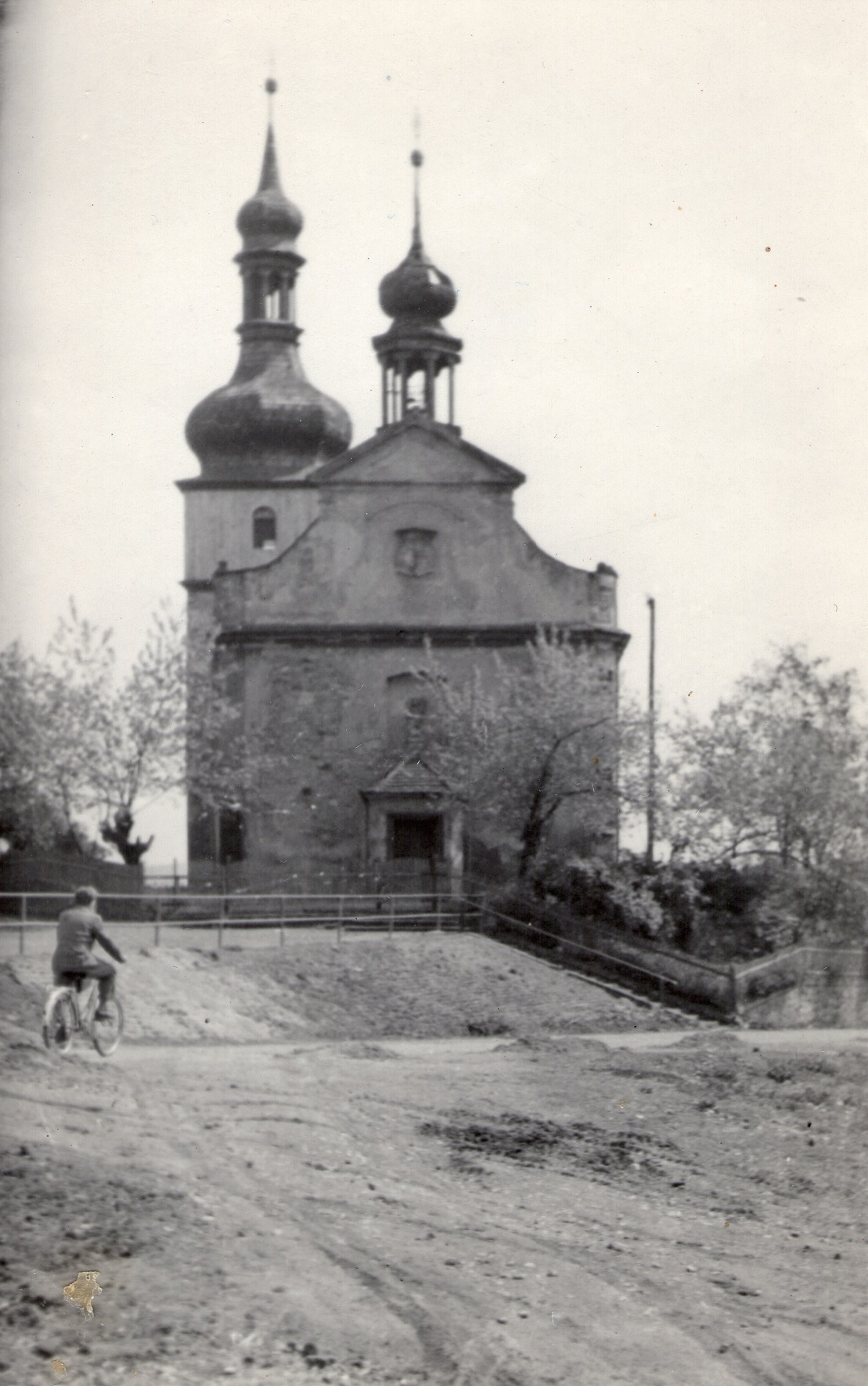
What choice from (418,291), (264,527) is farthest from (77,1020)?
(264,527)

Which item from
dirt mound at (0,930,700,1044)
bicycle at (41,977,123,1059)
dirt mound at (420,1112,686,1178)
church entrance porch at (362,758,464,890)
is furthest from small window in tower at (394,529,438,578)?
dirt mound at (420,1112,686,1178)

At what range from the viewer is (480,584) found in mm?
45688

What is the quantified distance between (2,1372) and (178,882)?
26.1 metres

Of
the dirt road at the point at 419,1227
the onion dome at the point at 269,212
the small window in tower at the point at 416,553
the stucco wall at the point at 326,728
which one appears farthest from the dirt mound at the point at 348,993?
the small window in tower at the point at 416,553

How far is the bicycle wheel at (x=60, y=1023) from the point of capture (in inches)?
696

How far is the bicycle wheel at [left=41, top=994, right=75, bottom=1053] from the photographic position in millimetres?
17672

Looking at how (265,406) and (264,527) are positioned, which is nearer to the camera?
(265,406)

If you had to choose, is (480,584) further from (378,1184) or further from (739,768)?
(378,1184)

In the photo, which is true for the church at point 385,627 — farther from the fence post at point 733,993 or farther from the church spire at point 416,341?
the fence post at point 733,993

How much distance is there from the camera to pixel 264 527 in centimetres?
5734

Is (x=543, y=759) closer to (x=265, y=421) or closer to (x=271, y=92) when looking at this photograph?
(x=265, y=421)

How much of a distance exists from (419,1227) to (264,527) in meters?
45.2

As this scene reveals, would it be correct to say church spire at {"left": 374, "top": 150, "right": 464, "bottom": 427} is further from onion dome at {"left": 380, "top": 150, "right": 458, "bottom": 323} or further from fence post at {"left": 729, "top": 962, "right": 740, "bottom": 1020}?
fence post at {"left": 729, "top": 962, "right": 740, "bottom": 1020}

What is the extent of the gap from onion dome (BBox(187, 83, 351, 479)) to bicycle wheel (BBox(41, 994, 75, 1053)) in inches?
1569
